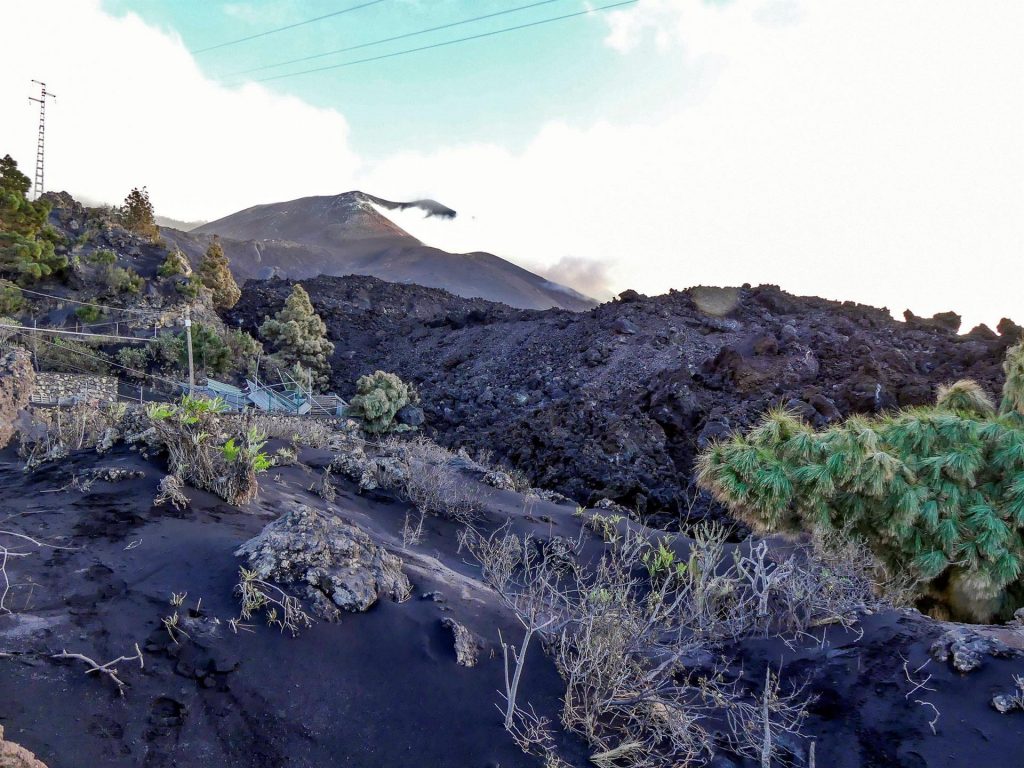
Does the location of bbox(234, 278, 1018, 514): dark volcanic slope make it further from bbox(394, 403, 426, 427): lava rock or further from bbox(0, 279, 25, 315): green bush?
bbox(0, 279, 25, 315): green bush

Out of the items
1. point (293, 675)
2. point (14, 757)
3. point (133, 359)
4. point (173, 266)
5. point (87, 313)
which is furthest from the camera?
point (173, 266)

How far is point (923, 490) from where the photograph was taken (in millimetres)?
7477

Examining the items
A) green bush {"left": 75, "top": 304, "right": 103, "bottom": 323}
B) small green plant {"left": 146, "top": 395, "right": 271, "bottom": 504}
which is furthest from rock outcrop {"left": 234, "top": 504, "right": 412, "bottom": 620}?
green bush {"left": 75, "top": 304, "right": 103, "bottom": 323}

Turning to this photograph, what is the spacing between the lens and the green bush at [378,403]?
18.5 metres

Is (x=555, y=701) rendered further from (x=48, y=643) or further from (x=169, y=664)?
(x=48, y=643)

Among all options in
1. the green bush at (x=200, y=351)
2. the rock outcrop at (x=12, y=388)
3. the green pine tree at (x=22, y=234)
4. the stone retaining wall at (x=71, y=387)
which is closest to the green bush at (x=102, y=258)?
the green pine tree at (x=22, y=234)

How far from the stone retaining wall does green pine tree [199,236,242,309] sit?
1221cm

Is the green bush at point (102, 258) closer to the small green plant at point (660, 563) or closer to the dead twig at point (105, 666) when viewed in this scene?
the small green plant at point (660, 563)

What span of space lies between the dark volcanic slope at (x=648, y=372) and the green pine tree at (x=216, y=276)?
167 centimetres

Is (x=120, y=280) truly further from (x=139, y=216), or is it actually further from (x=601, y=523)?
(x=601, y=523)

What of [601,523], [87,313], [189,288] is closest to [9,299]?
[87,313]

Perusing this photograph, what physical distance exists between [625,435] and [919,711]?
38.1ft

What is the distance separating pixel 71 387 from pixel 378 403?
8.73 meters

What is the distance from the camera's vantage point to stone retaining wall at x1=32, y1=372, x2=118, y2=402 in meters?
16.4
